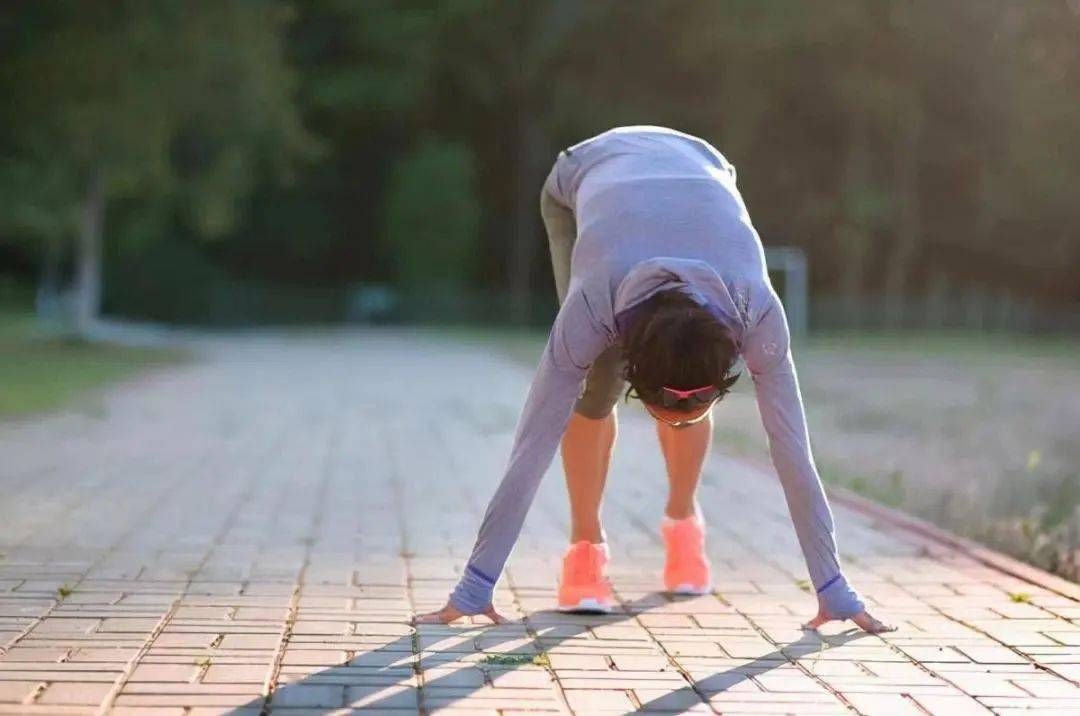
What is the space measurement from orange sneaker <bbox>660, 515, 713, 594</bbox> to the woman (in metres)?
0.49

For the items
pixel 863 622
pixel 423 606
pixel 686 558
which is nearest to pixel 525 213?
pixel 686 558

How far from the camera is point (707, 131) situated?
137 feet

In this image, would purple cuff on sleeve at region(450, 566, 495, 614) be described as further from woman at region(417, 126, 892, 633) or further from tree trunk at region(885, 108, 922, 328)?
tree trunk at region(885, 108, 922, 328)

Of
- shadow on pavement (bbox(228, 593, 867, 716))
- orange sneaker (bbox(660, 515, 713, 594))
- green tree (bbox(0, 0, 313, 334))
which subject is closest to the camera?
shadow on pavement (bbox(228, 593, 867, 716))

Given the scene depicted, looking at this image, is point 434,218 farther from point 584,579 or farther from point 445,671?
point 445,671

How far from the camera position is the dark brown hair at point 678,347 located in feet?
12.2

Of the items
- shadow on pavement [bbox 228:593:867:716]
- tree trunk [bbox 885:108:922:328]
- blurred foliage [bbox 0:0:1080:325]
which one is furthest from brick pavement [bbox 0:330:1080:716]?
tree trunk [bbox 885:108:922:328]

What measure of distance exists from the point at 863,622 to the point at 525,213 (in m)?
40.5

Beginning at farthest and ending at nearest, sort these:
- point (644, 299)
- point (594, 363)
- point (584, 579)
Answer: point (584, 579)
point (594, 363)
point (644, 299)

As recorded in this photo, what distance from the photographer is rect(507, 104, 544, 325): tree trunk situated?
143 ft

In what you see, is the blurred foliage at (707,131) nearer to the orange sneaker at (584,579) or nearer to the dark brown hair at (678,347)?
the orange sneaker at (584,579)

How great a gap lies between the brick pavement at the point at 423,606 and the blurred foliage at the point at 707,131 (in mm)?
28017

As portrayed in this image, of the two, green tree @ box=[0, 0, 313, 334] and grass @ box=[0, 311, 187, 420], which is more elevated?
green tree @ box=[0, 0, 313, 334]

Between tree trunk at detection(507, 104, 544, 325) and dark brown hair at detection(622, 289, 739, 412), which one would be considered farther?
tree trunk at detection(507, 104, 544, 325)
